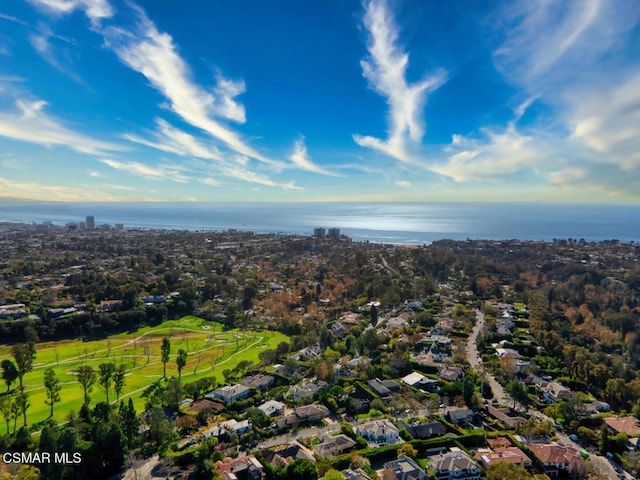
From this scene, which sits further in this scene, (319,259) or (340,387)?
(319,259)

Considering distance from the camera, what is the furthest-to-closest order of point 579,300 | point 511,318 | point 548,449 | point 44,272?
point 44,272, point 579,300, point 511,318, point 548,449

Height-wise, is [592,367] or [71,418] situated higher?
[592,367]

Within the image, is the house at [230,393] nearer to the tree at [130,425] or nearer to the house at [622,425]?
the tree at [130,425]

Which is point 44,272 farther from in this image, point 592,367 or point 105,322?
point 592,367

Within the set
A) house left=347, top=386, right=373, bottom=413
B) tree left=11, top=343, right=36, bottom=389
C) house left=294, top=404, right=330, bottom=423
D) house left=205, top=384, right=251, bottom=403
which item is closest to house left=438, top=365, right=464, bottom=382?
house left=347, top=386, right=373, bottom=413

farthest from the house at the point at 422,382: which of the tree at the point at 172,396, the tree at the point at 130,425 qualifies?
the tree at the point at 130,425

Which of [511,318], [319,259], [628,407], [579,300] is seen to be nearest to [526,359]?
[628,407]

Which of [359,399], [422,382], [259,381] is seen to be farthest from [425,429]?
[259,381]
